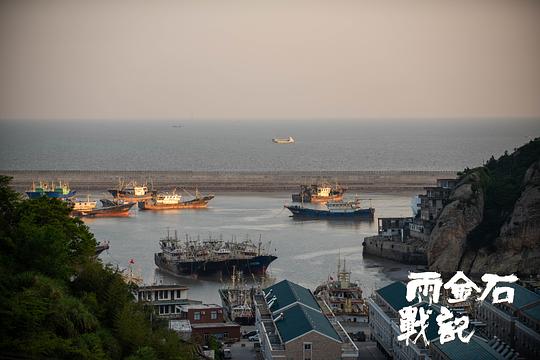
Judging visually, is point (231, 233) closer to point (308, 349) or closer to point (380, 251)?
point (380, 251)

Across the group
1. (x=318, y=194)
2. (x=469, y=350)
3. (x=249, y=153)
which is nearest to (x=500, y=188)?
(x=469, y=350)

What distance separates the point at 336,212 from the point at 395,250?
8.21 meters

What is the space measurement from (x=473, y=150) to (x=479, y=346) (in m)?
58.3

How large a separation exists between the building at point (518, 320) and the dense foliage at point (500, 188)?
782 centimetres

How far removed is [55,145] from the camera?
7694cm

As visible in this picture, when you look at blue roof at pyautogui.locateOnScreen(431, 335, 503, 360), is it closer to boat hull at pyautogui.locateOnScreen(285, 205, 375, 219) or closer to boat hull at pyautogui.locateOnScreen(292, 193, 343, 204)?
boat hull at pyautogui.locateOnScreen(285, 205, 375, 219)

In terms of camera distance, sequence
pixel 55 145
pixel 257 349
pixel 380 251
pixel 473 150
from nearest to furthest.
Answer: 1. pixel 257 349
2. pixel 380 251
3. pixel 473 150
4. pixel 55 145

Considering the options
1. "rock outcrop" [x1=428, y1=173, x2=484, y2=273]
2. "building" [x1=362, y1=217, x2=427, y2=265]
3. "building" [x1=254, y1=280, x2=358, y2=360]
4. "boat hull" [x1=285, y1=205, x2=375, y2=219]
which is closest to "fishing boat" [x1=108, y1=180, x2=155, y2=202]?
"boat hull" [x1=285, y1=205, x2=375, y2=219]

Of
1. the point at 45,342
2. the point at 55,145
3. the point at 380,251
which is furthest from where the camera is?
the point at 55,145

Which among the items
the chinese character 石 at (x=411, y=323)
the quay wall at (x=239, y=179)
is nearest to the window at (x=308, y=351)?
the chinese character 石 at (x=411, y=323)

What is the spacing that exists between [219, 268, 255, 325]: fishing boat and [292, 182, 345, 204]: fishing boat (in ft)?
61.8

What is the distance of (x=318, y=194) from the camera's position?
3816 cm

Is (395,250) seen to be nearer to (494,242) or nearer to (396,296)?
(494,242)

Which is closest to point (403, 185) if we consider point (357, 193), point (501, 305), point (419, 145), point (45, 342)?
point (357, 193)
